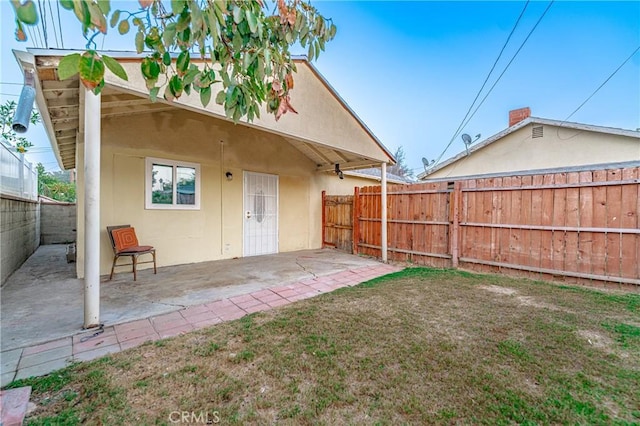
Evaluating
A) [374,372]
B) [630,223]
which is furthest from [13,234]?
[630,223]

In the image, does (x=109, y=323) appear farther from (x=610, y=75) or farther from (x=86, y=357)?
(x=610, y=75)

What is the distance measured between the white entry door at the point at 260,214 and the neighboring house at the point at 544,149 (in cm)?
791

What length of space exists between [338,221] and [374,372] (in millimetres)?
6475

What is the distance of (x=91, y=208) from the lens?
2.79m

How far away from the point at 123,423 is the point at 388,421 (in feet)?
5.23

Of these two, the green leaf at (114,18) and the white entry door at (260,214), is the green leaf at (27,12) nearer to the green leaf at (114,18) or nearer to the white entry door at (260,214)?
the green leaf at (114,18)

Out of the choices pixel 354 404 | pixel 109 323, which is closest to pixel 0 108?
pixel 109 323

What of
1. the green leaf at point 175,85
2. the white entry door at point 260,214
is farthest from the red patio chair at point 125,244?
the green leaf at point 175,85

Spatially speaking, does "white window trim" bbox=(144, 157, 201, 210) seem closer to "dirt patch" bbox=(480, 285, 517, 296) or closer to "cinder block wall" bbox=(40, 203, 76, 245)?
"dirt patch" bbox=(480, 285, 517, 296)

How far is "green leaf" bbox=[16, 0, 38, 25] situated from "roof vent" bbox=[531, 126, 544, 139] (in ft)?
41.5

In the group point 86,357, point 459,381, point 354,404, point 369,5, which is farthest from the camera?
point 369,5

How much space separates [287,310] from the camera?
3441mm

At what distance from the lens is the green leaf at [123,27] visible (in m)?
1.15

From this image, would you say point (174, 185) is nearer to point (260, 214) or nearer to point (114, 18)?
point (260, 214)
